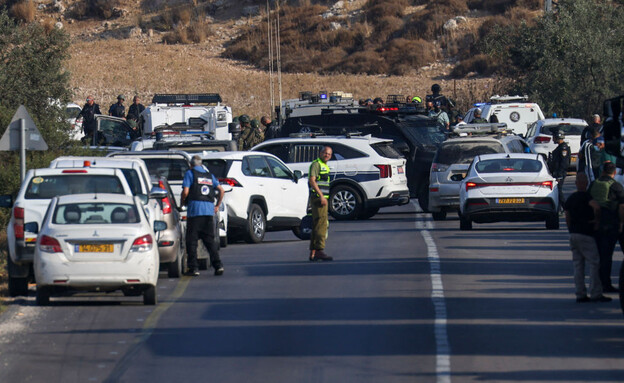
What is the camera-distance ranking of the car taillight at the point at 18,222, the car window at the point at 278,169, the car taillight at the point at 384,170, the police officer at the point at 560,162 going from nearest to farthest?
1. the car taillight at the point at 18,222
2. the car window at the point at 278,169
3. the car taillight at the point at 384,170
4. the police officer at the point at 560,162

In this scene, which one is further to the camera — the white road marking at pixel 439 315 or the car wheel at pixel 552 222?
the car wheel at pixel 552 222

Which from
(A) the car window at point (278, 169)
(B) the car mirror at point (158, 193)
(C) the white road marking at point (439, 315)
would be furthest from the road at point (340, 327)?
(A) the car window at point (278, 169)

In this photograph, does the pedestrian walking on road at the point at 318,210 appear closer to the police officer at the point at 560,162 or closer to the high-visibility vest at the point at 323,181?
the high-visibility vest at the point at 323,181

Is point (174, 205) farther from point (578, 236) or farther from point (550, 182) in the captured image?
point (550, 182)

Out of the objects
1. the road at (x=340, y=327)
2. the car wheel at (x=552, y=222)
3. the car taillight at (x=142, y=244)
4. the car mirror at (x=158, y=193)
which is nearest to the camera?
the road at (x=340, y=327)

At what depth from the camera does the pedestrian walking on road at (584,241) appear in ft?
46.5

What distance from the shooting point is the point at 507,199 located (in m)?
23.3

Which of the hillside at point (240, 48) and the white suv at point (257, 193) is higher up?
the hillside at point (240, 48)

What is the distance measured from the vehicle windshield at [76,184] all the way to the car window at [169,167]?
4.00 meters

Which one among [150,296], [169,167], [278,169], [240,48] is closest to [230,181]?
[169,167]

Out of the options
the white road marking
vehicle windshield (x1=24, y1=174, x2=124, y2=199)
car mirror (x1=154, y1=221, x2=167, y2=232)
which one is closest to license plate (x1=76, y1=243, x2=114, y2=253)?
car mirror (x1=154, y1=221, x2=167, y2=232)

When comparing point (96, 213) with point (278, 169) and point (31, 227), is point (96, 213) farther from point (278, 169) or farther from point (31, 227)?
point (278, 169)

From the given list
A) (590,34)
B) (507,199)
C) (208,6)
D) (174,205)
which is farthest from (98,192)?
(208,6)

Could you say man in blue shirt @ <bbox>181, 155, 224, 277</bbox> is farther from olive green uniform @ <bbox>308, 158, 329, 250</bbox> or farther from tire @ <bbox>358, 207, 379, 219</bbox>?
tire @ <bbox>358, 207, 379, 219</bbox>
